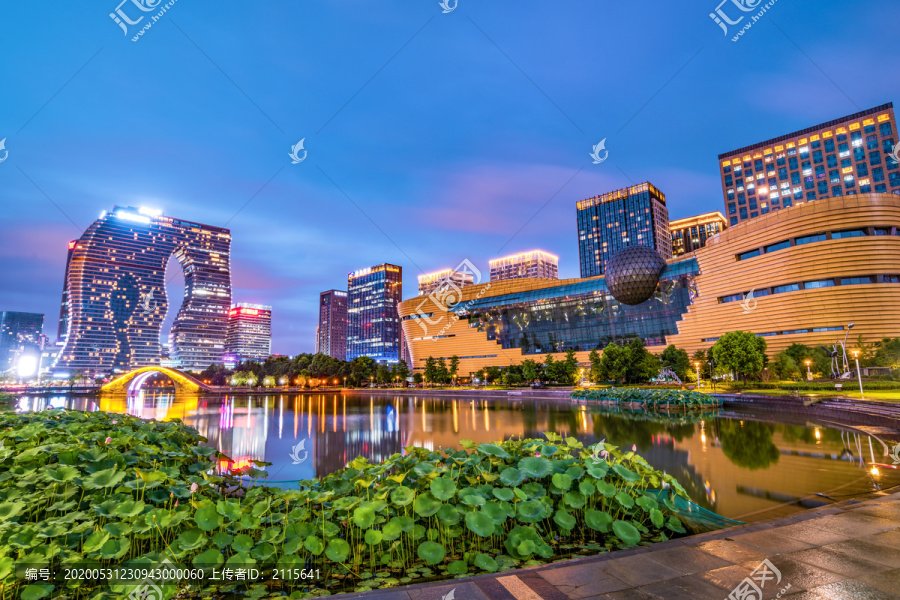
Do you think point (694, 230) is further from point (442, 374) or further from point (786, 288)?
point (442, 374)

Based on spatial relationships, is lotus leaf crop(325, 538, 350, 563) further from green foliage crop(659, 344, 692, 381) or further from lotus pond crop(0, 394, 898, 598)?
green foliage crop(659, 344, 692, 381)

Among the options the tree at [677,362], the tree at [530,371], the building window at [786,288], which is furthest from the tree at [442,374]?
the building window at [786,288]

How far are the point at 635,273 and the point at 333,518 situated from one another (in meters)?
86.7

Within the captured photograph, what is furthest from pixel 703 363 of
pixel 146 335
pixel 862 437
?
pixel 146 335

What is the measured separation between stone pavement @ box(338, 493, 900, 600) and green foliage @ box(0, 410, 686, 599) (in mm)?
1120

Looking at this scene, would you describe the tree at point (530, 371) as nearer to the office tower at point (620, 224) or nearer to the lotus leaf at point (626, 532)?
the lotus leaf at point (626, 532)

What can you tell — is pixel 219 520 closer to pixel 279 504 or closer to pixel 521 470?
pixel 279 504

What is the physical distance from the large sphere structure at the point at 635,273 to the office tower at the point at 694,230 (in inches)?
3579

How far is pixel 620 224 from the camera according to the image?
174 metres

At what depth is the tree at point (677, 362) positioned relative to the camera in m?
68.2

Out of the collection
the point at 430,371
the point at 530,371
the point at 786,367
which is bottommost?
the point at 530,371

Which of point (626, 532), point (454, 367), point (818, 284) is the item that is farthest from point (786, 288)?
point (626, 532)

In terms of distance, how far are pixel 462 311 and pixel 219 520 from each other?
112 meters

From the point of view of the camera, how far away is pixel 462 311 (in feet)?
386
